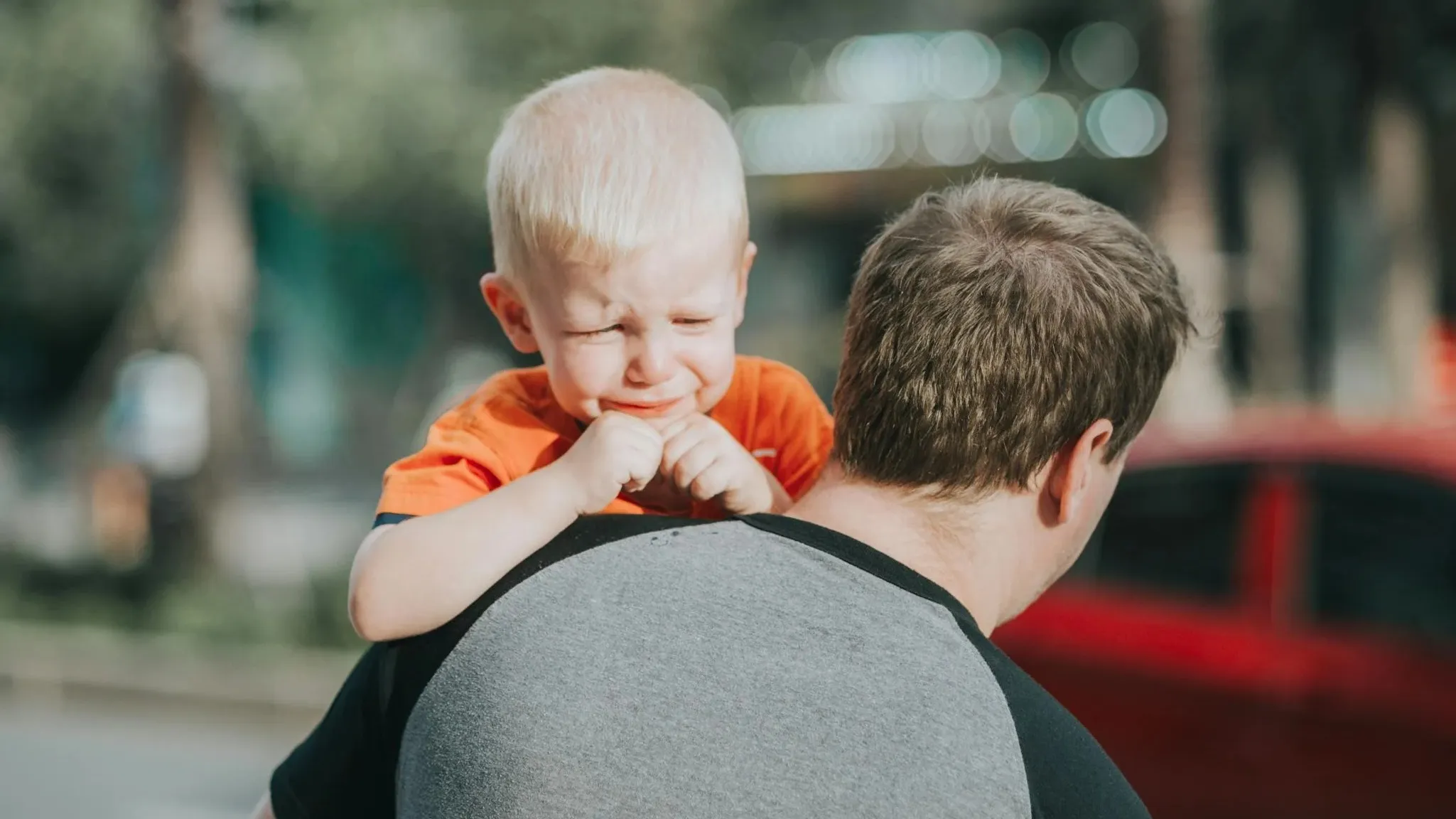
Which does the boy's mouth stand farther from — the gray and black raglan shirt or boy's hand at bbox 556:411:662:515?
the gray and black raglan shirt

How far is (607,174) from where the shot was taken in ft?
5.29

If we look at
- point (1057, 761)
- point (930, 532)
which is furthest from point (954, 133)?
point (1057, 761)

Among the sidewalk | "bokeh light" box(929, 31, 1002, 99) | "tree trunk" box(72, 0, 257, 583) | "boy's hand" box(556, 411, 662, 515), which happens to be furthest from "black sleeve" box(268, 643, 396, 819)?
"bokeh light" box(929, 31, 1002, 99)

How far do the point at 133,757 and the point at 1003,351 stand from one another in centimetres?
715

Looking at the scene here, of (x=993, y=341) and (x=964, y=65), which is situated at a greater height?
(x=964, y=65)

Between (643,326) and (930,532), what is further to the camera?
(643,326)

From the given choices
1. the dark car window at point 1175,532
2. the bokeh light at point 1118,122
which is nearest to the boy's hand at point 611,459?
the dark car window at point 1175,532

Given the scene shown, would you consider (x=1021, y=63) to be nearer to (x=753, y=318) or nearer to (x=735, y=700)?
(x=753, y=318)

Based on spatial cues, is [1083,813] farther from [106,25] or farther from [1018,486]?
[106,25]

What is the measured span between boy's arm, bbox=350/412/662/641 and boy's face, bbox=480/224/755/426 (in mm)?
79

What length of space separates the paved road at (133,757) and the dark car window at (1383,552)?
14.8ft

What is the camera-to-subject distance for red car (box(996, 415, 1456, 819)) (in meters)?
4.12

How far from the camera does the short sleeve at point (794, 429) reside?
6.05 feet

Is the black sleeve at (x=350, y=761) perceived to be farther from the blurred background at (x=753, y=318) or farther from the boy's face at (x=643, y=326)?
the blurred background at (x=753, y=318)
